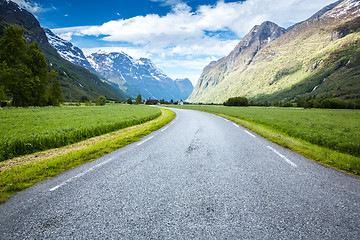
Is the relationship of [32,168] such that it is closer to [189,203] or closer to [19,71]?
[189,203]

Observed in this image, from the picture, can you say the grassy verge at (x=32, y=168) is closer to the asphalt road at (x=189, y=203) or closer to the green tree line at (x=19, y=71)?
the asphalt road at (x=189, y=203)

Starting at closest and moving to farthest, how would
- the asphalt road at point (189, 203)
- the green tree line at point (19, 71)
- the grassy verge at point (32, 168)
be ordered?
1. the asphalt road at point (189, 203)
2. the grassy verge at point (32, 168)
3. the green tree line at point (19, 71)

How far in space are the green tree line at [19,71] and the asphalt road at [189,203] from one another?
41922 millimetres

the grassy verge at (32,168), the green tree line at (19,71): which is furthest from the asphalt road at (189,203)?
the green tree line at (19,71)

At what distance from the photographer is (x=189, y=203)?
9.86ft

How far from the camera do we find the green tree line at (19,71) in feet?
112

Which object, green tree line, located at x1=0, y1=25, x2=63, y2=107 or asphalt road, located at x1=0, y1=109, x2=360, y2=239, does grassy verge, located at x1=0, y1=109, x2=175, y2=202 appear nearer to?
asphalt road, located at x1=0, y1=109, x2=360, y2=239

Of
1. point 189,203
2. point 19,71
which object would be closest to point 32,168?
point 189,203

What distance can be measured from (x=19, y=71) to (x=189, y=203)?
48849 millimetres

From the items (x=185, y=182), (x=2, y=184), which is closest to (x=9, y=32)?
(x=2, y=184)

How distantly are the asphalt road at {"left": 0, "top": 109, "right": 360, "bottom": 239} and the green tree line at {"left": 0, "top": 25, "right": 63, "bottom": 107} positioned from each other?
41.9 metres

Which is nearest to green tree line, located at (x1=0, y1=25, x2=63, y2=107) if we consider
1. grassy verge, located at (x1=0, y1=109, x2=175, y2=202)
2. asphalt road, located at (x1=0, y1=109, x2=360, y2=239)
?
grassy verge, located at (x1=0, y1=109, x2=175, y2=202)

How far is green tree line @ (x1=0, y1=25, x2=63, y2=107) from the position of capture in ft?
112

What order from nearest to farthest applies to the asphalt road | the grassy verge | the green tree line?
the asphalt road < the grassy verge < the green tree line
